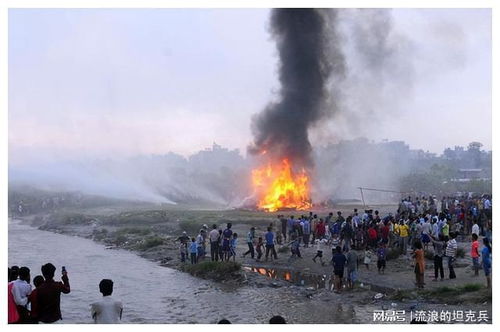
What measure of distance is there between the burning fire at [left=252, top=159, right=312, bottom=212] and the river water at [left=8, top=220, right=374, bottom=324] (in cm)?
2208

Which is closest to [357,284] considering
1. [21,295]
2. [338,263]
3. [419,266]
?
[338,263]

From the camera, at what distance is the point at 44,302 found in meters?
8.15

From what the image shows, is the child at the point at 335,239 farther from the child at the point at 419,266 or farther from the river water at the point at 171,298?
the child at the point at 419,266

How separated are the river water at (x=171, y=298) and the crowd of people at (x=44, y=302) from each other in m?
6.40

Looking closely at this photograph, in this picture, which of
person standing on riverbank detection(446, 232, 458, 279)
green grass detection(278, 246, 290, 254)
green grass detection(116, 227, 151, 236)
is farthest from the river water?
green grass detection(116, 227, 151, 236)

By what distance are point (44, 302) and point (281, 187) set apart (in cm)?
4035

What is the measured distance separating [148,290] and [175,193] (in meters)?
61.5

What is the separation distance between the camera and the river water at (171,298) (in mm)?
14453

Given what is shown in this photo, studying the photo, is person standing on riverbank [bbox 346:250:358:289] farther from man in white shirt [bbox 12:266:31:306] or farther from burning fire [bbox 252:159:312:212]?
burning fire [bbox 252:159:312:212]

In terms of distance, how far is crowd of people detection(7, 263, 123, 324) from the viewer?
7.54 m

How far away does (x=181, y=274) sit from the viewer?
21281 millimetres

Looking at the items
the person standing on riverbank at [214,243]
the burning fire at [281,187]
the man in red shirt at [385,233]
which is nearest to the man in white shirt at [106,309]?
the person standing on riverbank at [214,243]

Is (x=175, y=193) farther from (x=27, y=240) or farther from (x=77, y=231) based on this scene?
(x=27, y=240)
